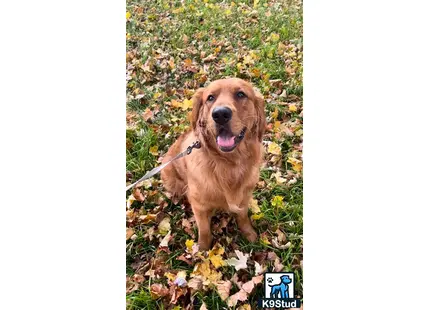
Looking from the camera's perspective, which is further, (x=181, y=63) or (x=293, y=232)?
(x=181, y=63)

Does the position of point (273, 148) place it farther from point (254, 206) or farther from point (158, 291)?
point (158, 291)

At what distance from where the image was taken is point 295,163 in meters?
2.85

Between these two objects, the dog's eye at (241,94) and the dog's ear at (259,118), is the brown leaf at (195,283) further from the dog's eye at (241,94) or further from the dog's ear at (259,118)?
the dog's eye at (241,94)

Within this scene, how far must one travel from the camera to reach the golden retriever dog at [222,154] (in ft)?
8.47

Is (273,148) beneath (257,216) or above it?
above

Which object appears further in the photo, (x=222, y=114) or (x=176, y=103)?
Answer: (x=176, y=103)

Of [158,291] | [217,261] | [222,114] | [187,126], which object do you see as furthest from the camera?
[187,126]

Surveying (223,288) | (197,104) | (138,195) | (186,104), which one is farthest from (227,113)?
(223,288)

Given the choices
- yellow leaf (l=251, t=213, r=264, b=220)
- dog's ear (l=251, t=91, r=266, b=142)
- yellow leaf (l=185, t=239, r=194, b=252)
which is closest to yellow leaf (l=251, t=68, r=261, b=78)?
dog's ear (l=251, t=91, r=266, b=142)

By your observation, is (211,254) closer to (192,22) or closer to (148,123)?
(148,123)

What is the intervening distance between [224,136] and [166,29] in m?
1.13

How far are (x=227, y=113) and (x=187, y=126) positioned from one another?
54 cm
